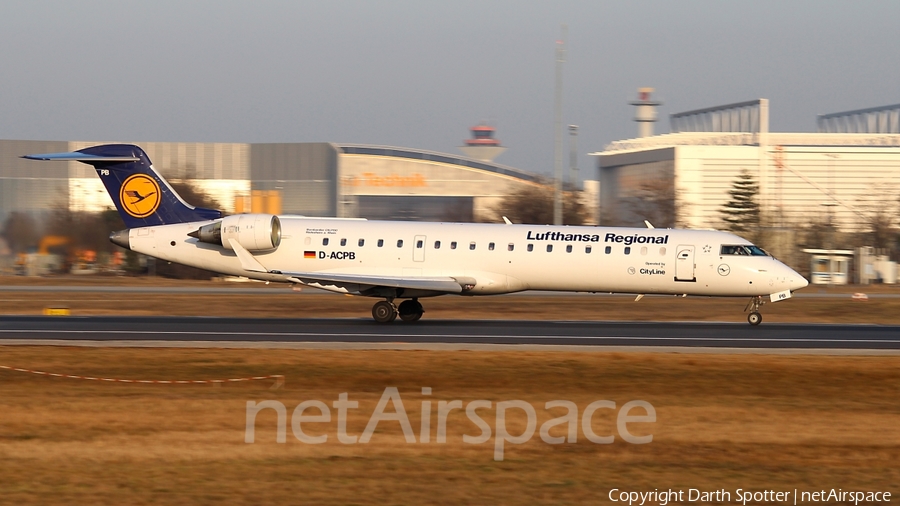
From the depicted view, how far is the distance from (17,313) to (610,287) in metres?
18.8

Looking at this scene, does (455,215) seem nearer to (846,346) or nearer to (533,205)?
(533,205)

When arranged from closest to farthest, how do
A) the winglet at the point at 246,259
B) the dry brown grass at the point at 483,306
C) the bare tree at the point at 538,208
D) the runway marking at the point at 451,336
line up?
the runway marking at the point at 451,336 → the winglet at the point at 246,259 → the dry brown grass at the point at 483,306 → the bare tree at the point at 538,208

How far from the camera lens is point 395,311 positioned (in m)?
28.2

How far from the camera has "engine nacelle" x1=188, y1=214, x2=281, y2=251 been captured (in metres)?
29.1

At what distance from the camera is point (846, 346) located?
23078 mm

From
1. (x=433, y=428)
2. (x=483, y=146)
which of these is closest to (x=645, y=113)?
(x=483, y=146)

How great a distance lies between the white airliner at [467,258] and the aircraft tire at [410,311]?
32mm

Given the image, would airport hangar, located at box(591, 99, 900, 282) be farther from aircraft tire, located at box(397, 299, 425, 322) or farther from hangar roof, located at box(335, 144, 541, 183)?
aircraft tire, located at box(397, 299, 425, 322)

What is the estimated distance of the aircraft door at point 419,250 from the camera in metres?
28.7

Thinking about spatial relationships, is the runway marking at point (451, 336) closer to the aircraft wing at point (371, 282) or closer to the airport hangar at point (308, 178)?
the aircraft wing at point (371, 282)

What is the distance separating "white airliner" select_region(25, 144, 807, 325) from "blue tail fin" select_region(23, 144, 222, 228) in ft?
2.09

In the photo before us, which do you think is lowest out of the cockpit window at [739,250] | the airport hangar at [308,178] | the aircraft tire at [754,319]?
the aircraft tire at [754,319]

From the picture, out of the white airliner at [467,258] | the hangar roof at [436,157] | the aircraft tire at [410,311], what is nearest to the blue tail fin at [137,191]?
the white airliner at [467,258]

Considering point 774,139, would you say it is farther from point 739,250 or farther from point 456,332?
point 456,332
